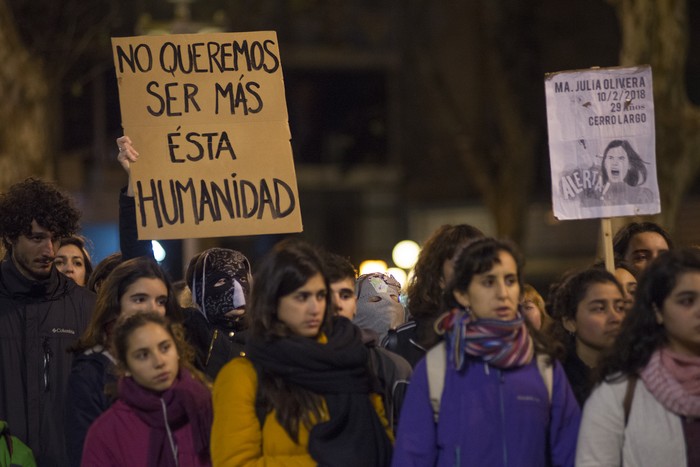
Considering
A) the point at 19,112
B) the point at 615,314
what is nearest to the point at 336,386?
the point at 615,314

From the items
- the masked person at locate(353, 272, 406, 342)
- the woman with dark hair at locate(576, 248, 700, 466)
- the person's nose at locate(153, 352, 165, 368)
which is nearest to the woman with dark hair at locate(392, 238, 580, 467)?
the woman with dark hair at locate(576, 248, 700, 466)

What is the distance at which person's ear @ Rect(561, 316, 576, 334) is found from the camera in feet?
17.5

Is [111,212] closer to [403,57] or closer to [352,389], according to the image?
[403,57]

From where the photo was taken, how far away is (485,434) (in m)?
4.47

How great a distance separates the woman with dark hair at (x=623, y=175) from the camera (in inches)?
241

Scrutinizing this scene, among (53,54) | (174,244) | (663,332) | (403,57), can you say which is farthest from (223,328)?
(403,57)

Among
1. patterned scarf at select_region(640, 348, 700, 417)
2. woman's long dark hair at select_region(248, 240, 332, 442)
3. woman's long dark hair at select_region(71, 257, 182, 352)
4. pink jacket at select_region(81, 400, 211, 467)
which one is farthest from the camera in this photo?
woman's long dark hair at select_region(71, 257, 182, 352)

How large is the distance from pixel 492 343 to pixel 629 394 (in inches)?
19.7

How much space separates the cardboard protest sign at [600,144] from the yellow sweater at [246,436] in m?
2.02

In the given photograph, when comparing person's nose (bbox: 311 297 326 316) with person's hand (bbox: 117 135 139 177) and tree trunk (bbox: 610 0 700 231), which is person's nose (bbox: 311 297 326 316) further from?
tree trunk (bbox: 610 0 700 231)

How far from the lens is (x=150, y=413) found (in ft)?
16.1

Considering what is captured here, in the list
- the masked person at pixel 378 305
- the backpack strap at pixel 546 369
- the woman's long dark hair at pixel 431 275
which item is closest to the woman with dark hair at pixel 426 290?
the woman's long dark hair at pixel 431 275

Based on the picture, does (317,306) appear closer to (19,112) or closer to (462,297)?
(462,297)

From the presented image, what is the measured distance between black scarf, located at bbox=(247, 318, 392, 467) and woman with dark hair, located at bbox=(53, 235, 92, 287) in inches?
108
